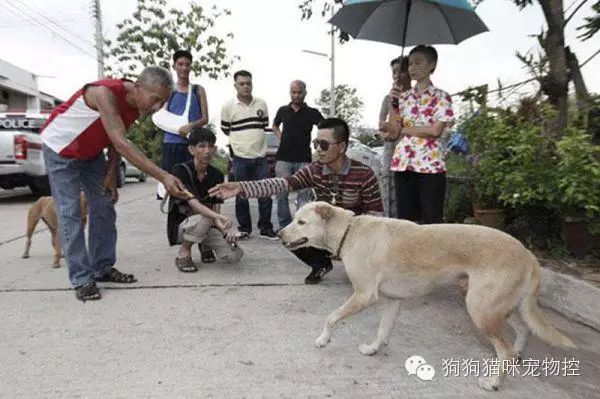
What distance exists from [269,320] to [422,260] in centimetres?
122

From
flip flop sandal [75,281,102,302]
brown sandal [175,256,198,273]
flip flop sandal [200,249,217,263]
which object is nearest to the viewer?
flip flop sandal [75,281,102,302]

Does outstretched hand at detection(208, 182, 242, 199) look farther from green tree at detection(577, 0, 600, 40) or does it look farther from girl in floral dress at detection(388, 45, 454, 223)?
green tree at detection(577, 0, 600, 40)

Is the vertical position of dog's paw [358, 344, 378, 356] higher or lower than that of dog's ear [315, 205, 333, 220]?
lower

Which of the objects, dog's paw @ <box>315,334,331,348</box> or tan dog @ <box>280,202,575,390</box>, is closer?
tan dog @ <box>280,202,575,390</box>

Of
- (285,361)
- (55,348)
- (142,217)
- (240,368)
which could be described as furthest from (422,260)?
(142,217)

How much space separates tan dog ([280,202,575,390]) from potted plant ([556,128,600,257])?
5.37ft

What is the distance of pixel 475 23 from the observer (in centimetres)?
442

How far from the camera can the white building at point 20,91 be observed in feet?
87.7

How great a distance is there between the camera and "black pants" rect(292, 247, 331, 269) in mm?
3991

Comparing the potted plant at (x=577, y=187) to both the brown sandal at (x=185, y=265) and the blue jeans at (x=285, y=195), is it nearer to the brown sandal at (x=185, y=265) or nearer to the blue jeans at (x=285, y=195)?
the blue jeans at (x=285, y=195)

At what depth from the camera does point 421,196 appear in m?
3.93

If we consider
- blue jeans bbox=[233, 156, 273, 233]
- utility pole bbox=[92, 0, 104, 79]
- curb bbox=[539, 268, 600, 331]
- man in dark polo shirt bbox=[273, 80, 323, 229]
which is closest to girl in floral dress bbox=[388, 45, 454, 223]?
curb bbox=[539, 268, 600, 331]

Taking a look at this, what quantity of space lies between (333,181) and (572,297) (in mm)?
2055

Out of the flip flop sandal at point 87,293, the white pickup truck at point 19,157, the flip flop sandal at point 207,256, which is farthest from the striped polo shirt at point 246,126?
the white pickup truck at point 19,157
